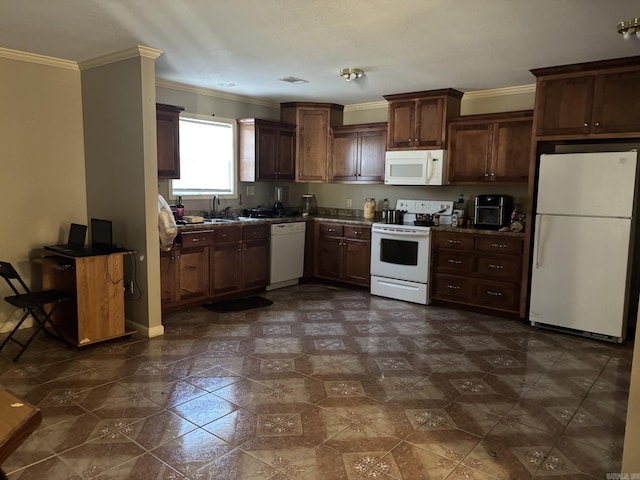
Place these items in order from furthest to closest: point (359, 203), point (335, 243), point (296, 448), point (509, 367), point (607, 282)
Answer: point (359, 203) < point (335, 243) < point (607, 282) < point (509, 367) < point (296, 448)

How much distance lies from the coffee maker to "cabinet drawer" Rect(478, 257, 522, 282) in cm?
277

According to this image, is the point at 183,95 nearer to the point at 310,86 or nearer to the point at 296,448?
the point at 310,86

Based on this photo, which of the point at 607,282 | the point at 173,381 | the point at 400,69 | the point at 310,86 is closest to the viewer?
the point at 173,381

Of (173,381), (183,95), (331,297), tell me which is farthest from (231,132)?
(173,381)

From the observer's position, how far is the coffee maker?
21.1 ft

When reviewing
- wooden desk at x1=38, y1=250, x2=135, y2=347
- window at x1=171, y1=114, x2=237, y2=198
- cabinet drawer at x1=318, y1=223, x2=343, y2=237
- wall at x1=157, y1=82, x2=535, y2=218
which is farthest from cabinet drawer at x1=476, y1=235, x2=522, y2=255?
wooden desk at x1=38, y1=250, x2=135, y2=347

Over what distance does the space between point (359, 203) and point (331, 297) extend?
1582mm

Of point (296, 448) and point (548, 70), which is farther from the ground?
point (548, 70)

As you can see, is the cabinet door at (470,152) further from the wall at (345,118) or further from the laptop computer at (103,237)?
the laptop computer at (103,237)

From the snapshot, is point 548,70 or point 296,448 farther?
point 548,70

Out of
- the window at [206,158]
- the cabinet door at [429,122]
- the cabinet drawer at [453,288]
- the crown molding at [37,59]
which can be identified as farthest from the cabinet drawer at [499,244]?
the crown molding at [37,59]

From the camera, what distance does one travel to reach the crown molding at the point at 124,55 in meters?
3.73

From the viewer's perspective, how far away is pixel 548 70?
14.0ft

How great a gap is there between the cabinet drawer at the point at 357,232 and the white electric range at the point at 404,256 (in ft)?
0.51
